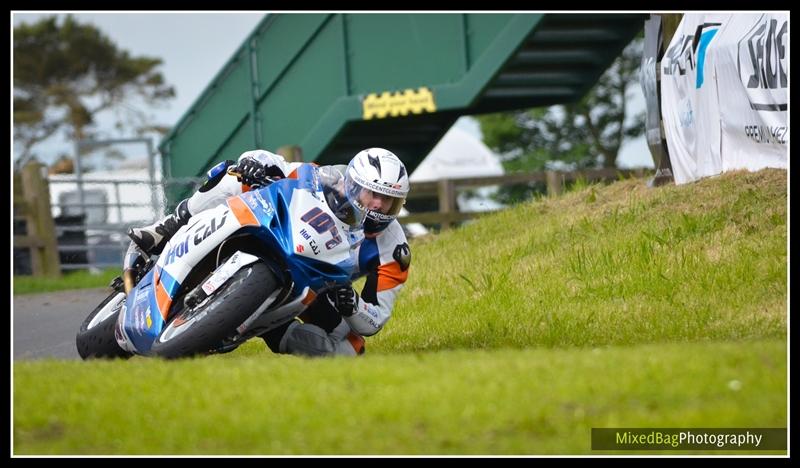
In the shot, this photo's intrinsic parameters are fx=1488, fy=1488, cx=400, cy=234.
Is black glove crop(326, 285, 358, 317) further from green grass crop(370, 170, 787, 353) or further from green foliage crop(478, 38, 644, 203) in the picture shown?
green foliage crop(478, 38, 644, 203)

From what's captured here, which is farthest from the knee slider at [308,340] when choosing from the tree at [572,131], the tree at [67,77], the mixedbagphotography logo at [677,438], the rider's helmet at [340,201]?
the tree at [67,77]

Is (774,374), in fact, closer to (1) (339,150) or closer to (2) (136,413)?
(2) (136,413)

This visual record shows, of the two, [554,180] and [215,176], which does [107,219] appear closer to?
[554,180]

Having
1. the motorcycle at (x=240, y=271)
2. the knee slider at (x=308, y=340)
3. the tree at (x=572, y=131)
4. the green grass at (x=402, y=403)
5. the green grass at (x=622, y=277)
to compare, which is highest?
the motorcycle at (x=240, y=271)

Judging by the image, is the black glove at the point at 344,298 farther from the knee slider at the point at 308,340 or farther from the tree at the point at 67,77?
the tree at the point at 67,77

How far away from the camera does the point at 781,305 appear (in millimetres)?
10953

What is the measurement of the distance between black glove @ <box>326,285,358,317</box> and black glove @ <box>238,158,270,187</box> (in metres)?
0.87

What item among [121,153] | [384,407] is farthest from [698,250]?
[121,153]

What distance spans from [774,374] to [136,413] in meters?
3.17

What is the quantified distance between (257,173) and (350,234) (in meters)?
0.88

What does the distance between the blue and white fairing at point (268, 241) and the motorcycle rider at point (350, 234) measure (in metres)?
0.15

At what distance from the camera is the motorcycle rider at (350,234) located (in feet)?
29.9

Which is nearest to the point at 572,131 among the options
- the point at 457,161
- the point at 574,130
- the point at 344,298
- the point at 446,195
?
the point at 574,130

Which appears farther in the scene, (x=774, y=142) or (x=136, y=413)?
(x=774, y=142)
